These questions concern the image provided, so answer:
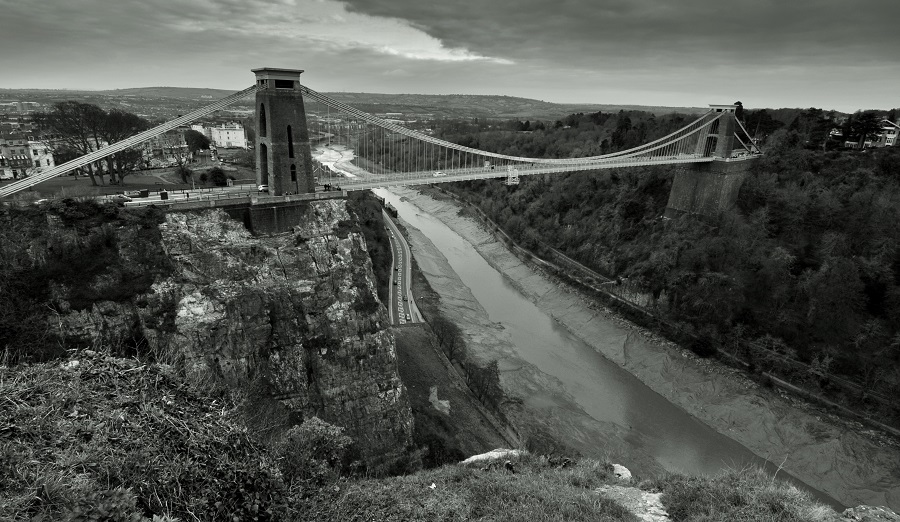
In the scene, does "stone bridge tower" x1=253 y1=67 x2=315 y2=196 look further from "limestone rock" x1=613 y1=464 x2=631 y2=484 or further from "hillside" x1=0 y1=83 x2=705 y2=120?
"hillside" x1=0 y1=83 x2=705 y2=120

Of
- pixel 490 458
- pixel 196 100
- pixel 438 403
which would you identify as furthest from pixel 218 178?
pixel 196 100

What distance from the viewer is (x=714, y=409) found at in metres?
19.7

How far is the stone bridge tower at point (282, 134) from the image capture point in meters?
15.6

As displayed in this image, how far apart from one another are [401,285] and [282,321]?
1355 cm

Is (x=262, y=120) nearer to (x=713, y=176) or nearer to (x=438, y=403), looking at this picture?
(x=438, y=403)

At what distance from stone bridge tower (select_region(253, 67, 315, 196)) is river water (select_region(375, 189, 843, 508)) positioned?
557 inches

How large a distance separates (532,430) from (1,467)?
16018mm

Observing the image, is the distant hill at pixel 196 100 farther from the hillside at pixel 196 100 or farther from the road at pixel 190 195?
the road at pixel 190 195

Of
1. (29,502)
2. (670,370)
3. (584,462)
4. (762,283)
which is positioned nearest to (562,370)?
(670,370)

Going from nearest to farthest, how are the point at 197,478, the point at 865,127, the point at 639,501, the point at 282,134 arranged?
the point at 197,478 → the point at 639,501 → the point at 282,134 → the point at 865,127

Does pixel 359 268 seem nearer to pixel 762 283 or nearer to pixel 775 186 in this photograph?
pixel 762 283

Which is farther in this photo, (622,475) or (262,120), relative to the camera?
(262,120)

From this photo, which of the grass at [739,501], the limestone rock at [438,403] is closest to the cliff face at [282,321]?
the limestone rock at [438,403]

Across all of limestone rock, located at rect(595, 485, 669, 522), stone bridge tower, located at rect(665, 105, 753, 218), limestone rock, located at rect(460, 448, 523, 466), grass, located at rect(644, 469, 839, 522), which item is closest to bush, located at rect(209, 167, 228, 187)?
limestone rock, located at rect(460, 448, 523, 466)
